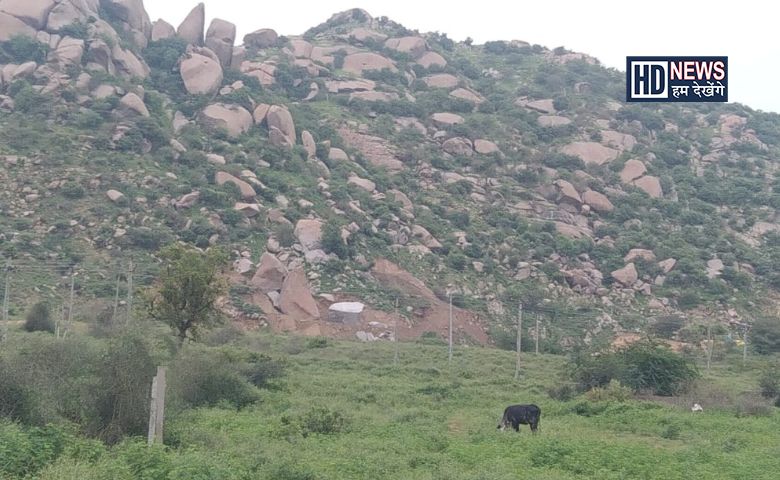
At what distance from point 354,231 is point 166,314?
23681 millimetres

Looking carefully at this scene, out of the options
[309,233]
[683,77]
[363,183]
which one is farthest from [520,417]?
[363,183]

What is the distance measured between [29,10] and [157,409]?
181ft

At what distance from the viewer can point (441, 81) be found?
8306 cm

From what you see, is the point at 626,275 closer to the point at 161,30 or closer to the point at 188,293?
the point at 188,293

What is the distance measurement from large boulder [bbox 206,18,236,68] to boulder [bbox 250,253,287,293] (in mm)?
29404

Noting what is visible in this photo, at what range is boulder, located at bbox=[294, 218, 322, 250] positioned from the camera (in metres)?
48.0

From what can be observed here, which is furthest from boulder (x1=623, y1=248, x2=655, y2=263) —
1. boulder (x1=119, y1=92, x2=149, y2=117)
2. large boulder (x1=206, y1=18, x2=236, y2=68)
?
large boulder (x1=206, y1=18, x2=236, y2=68)

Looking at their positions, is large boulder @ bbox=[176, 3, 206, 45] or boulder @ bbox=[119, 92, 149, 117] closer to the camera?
boulder @ bbox=[119, 92, 149, 117]

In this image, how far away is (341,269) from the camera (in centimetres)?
4744

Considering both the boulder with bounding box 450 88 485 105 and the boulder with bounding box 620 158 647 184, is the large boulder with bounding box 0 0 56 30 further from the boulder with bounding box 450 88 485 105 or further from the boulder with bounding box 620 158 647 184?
the boulder with bounding box 620 158 647 184

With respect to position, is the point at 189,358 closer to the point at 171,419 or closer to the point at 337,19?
the point at 171,419

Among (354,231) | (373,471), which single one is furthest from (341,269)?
(373,471)

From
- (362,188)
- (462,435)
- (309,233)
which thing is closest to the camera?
(462,435)

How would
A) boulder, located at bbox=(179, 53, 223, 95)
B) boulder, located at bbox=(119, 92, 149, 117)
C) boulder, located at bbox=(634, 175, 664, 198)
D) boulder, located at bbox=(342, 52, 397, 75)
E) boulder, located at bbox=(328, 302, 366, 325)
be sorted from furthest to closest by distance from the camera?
boulder, located at bbox=(342, 52, 397, 75)
boulder, located at bbox=(634, 175, 664, 198)
boulder, located at bbox=(179, 53, 223, 95)
boulder, located at bbox=(119, 92, 149, 117)
boulder, located at bbox=(328, 302, 366, 325)
